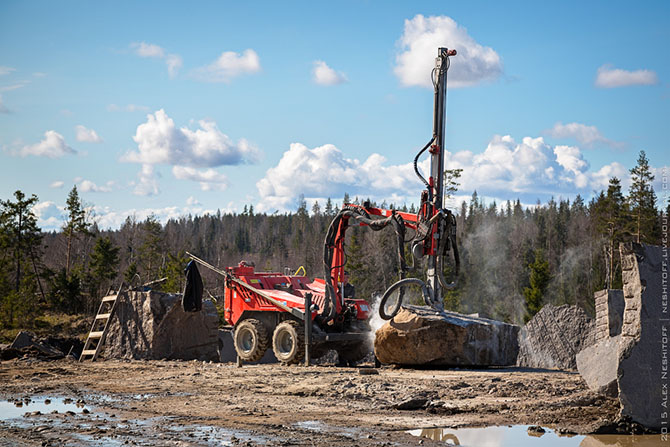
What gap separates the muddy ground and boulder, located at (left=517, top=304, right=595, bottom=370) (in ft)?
11.1

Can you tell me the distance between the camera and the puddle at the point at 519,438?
7.38 meters

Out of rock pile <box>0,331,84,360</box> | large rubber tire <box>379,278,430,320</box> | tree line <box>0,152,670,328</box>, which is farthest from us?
tree line <box>0,152,670,328</box>

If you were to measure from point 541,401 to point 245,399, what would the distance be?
13.1 feet

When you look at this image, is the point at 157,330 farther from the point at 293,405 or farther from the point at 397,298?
the point at 293,405

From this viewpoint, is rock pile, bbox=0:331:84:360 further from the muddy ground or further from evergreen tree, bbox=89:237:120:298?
evergreen tree, bbox=89:237:120:298

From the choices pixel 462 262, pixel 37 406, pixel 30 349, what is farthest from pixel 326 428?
pixel 462 262

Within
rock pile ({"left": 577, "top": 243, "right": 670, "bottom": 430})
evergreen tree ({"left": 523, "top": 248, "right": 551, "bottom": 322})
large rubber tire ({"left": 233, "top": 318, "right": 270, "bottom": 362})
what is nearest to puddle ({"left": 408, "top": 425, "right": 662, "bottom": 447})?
rock pile ({"left": 577, "top": 243, "right": 670, "bottom": 430})

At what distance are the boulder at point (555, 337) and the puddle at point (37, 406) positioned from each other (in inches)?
383

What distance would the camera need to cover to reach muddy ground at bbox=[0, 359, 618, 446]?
24.7 ft

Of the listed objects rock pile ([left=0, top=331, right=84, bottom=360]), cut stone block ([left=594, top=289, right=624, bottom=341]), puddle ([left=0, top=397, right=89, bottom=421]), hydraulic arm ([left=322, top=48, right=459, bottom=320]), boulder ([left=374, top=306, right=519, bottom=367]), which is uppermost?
hydraulic arm ([left=322, top=48, right=459, bottom=320])

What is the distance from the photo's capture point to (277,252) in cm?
11962

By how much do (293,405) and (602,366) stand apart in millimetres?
3932

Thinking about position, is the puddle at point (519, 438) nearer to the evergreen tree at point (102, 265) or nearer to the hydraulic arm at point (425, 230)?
the hydraulic arm at point (425, 230)

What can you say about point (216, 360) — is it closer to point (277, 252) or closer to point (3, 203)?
point (3, 203)
